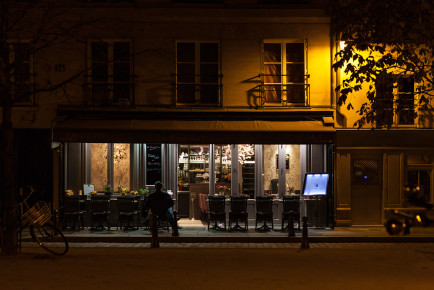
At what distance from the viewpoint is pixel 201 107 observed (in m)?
19.7

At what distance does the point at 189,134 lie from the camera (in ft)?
61.2

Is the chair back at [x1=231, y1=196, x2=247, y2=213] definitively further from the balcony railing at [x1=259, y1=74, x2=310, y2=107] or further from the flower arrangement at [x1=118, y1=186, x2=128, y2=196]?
the flower arrangement at [x1=118, y1=186, x2=128, y2=196]

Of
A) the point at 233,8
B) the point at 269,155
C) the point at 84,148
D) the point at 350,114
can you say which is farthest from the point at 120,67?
the point at 350,114

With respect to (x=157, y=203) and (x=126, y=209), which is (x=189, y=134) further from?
(x=126, y=209)

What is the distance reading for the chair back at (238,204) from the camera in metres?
18.7

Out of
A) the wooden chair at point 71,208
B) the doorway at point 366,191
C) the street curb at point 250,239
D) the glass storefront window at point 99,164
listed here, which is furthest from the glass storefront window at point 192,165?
the doorway at point 366,191

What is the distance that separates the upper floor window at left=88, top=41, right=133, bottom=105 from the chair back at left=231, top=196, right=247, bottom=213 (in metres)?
4.74

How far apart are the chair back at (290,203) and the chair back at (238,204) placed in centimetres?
130

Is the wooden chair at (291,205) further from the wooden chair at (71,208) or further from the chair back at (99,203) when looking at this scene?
the wooden chair at (71,208)

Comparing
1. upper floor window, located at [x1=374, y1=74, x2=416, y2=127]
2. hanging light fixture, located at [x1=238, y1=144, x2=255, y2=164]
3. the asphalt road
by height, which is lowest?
the asphalt road

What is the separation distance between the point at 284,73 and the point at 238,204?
15.5 ft

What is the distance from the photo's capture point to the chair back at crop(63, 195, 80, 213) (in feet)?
60.6

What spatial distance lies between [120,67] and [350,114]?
Answer: 7.81 meters

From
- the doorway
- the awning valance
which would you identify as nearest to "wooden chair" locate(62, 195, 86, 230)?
the awning valance
